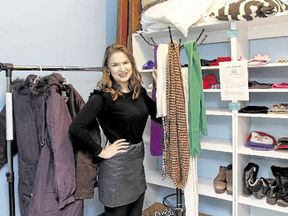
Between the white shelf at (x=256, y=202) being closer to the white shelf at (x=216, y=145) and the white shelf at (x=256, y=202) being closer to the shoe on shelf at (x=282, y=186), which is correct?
the shoe on shelf at (x=282, y=186)

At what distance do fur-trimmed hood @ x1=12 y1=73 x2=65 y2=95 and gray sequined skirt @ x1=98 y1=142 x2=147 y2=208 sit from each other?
1.76 ft

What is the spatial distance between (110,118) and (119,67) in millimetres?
301

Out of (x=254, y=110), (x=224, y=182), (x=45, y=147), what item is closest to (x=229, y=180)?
(x=224, y=182)

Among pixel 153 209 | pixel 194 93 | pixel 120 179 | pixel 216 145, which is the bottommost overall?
pixel 153 209

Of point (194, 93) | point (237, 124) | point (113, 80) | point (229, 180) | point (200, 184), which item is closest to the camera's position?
point (113, 80)

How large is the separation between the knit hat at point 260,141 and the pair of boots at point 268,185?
179mm

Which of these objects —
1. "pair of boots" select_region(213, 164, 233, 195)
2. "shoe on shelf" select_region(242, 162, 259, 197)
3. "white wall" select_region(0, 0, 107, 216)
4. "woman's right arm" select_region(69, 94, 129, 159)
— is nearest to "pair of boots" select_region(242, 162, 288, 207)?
"shoe on shelf" select_region(242, 162, 259, 197)

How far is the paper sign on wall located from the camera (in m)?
1.92

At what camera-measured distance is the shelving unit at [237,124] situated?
1.97m

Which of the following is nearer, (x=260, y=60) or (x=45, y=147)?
(x=45, y=147)

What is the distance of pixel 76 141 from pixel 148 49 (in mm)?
1201

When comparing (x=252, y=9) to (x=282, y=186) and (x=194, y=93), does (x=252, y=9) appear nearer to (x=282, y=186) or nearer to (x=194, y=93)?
(x=194, y=93)

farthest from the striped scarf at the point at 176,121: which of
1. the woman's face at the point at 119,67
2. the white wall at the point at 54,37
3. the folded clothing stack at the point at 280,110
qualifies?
the white wall at the point at 54,37

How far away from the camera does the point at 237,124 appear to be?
198 centimetres
